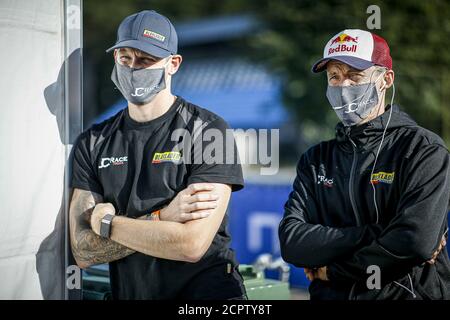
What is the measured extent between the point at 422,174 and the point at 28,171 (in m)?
1.92

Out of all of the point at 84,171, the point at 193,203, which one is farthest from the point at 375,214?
the point at 84,171

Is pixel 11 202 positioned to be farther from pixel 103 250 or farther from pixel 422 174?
pixel 422 174

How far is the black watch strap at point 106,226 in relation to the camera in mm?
3250

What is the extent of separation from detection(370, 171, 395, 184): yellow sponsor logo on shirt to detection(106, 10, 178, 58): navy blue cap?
1.20 meters

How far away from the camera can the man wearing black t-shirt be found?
317 centimetres

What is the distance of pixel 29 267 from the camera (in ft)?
11.1

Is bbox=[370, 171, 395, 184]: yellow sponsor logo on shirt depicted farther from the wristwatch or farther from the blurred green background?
the blurred green background

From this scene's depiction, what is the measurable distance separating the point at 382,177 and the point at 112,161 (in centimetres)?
134

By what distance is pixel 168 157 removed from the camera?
3.26m

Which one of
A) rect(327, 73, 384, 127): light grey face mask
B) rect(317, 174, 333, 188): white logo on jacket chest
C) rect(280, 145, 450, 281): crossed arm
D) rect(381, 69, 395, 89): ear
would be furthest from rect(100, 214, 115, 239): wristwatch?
rect(381, 69, 395, 89): ear

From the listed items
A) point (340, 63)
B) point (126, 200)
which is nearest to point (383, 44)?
point (340, 63)

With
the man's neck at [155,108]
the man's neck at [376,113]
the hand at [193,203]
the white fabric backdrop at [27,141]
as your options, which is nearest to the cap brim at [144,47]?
the man's neck at [155,108]

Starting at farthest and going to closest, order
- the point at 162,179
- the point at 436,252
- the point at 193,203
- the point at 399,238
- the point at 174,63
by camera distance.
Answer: the point at 174,63
the point at 162,179
the point at 193,203
the point at 436,252
the point at 399,238

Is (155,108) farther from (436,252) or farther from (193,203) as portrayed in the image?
(436,252)
